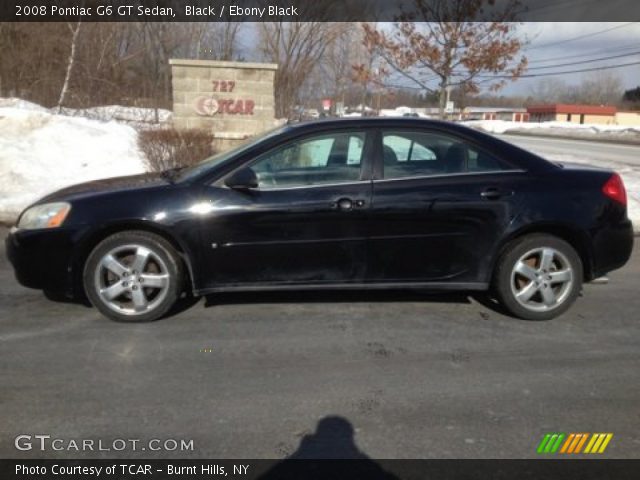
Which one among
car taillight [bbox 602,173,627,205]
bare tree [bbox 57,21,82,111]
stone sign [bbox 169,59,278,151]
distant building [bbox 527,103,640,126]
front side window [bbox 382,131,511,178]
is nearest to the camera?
front side window [bbox 382,131,511,178]

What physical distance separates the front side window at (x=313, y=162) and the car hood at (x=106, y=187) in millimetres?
819

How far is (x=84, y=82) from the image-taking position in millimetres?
19359

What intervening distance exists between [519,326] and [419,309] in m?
0.81

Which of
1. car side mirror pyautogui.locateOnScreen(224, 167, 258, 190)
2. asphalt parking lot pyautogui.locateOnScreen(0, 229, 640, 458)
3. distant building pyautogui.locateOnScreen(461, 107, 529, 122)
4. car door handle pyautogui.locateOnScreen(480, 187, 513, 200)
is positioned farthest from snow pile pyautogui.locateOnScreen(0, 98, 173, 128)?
distant building pyautogui.locateOnScreen(461, 107, 529, 122)

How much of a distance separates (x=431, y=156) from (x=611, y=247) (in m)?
A: 1.66

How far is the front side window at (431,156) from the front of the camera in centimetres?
452

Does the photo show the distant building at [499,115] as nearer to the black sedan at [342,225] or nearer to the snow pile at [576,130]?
the snow pile at [576,130]

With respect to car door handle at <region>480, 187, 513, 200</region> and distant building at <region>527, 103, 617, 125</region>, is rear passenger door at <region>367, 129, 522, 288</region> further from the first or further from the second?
distant building at <region>527, 103, 617, 125</region>

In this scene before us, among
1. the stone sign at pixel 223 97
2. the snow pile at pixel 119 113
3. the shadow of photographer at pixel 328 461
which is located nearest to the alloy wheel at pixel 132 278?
the shadow of photographer at pixel 328 461

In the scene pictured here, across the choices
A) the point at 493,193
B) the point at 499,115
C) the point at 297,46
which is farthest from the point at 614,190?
the point at 499,115

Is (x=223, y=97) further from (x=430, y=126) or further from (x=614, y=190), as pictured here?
(x=614, y=190)

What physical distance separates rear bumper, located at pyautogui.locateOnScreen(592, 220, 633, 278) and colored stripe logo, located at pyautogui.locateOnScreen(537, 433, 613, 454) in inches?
78.5

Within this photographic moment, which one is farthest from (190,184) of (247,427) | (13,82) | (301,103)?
(13,82)

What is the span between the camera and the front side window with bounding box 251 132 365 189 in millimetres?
4438
